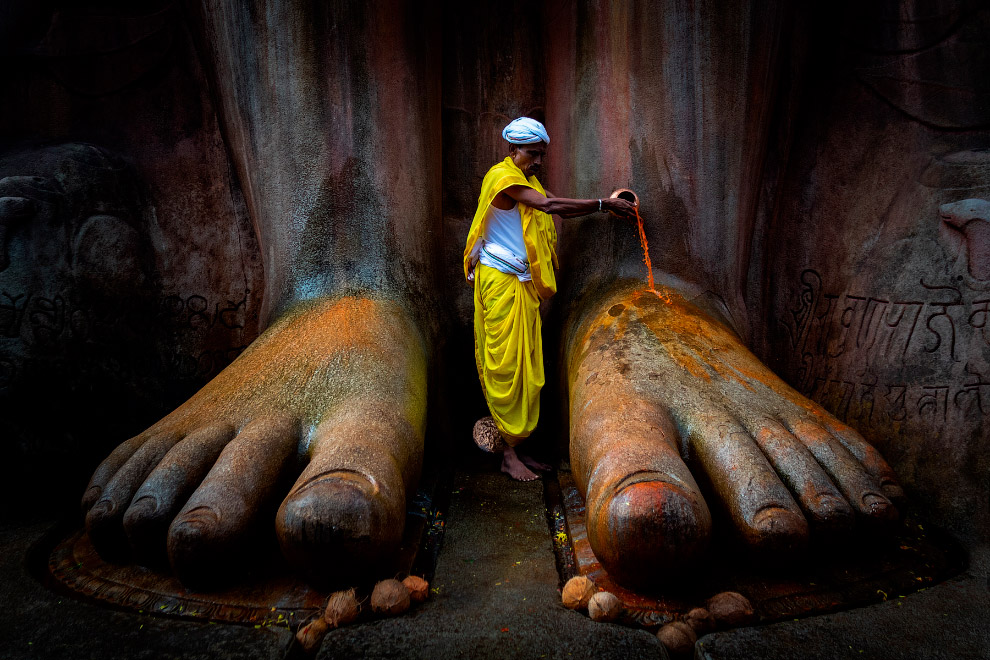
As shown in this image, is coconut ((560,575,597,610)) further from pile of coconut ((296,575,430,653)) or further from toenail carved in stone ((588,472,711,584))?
pile of coconut ((296,575,430,653))

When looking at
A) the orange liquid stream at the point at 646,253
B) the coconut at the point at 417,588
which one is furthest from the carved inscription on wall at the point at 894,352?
the coconut at the point at 417,588

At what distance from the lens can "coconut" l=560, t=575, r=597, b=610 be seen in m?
1.52

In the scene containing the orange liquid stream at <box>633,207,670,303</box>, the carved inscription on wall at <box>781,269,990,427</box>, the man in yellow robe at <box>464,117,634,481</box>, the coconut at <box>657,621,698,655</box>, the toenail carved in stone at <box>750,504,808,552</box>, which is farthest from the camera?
the man in yellow robe at <box>464,117,634,481</box>

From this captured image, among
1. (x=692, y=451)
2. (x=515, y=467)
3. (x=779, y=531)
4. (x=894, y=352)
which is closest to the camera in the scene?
(x=779, y=531)

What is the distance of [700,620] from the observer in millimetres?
1451

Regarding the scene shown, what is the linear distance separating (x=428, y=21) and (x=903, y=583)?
229 cm

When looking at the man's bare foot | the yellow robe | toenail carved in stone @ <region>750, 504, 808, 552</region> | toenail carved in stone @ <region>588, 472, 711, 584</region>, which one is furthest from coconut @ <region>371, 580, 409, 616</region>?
the yellow robe

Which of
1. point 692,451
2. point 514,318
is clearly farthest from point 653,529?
point 514,318

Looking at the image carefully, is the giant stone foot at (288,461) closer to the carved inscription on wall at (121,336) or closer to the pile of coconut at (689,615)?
the pile of coconut at (689,615)

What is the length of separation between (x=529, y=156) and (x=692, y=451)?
4.23ft

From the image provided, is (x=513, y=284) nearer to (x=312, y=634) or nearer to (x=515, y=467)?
(x=515, y=467)

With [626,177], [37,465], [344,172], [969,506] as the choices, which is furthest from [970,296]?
[37,465]

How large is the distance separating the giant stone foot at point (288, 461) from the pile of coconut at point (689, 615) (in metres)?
0.46

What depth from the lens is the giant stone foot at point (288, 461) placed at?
1.51m
